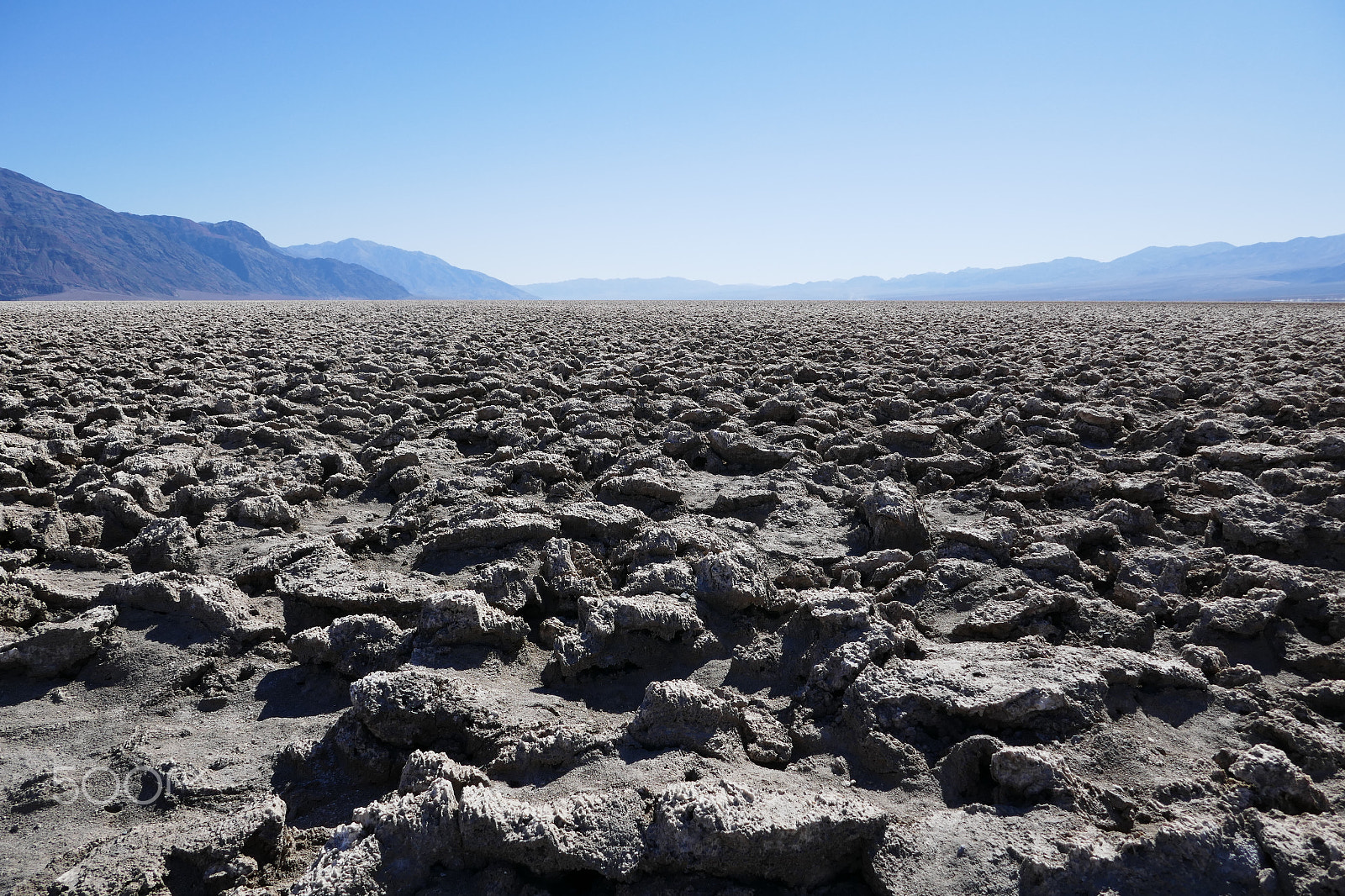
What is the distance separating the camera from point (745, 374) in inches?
271

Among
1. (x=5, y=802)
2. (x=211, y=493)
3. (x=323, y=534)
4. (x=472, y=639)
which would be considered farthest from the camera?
(x=211, y=493)

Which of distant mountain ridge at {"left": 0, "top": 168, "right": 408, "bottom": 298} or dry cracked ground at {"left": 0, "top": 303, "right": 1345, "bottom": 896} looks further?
distant mountain ridge at {"left": 0, "top": 168, "right": 408, "bottom": 298}

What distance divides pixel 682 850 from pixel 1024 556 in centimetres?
179

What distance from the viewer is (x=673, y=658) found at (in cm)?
207

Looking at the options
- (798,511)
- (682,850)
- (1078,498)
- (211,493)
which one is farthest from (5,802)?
(1078,498)

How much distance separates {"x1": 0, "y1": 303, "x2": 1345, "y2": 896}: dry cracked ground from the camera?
1337 mm

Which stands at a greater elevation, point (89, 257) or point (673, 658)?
point (89, 257)

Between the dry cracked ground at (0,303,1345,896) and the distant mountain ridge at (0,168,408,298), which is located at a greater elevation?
the distant mountain ridge at (0,168,408,298)

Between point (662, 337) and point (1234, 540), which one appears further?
point (662, 337)

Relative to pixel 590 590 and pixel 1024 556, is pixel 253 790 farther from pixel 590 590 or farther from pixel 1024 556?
pixel 1024 556

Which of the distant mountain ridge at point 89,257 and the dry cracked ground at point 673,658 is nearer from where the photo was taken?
the dry cracked ground at point 673,658

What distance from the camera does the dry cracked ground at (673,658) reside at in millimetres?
1337

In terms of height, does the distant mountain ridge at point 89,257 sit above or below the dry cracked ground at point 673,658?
Answer: above

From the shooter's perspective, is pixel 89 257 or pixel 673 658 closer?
pixel 673 658
